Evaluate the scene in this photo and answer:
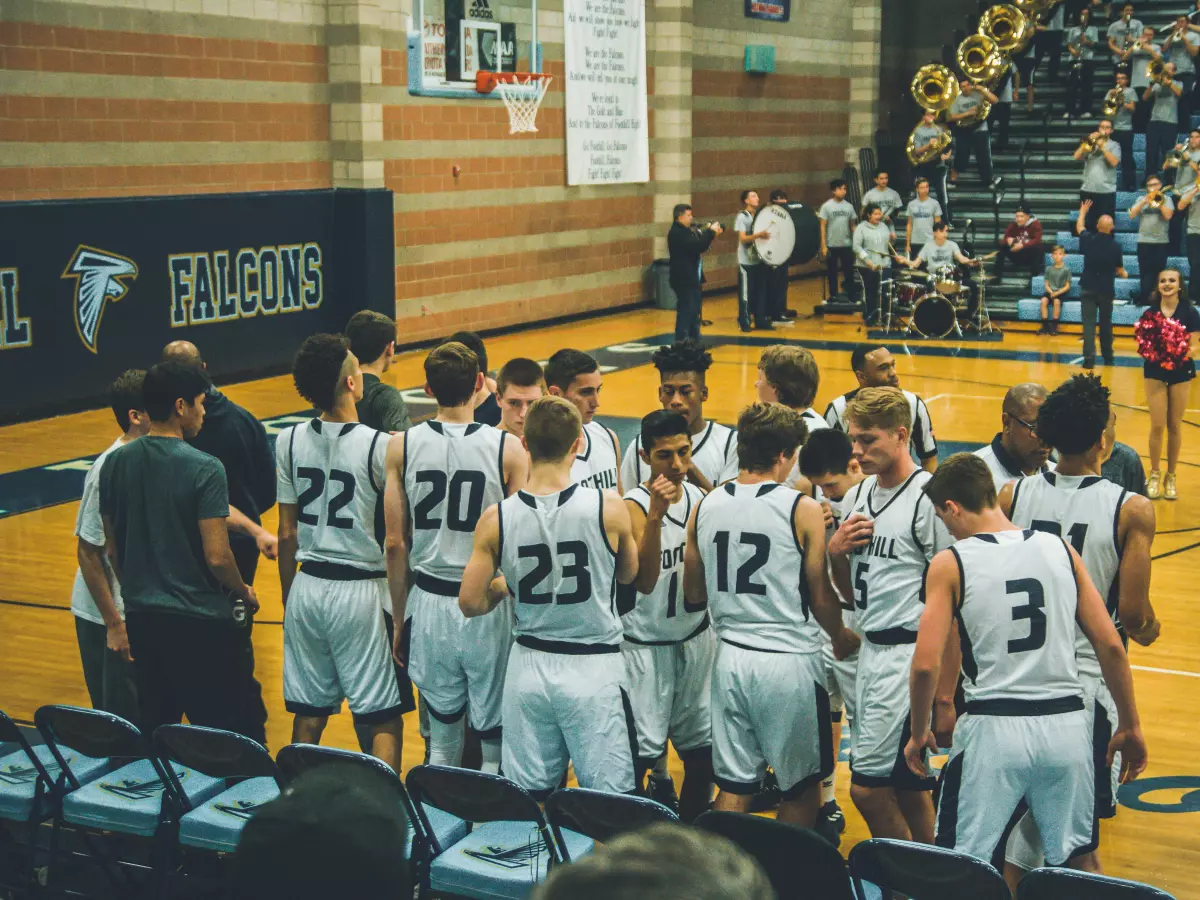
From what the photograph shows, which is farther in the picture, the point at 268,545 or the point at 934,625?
the point at 268,545

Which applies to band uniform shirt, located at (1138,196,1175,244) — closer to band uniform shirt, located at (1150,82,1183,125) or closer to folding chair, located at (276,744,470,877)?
band uniform shirt, located at (1150,82,1183,125)

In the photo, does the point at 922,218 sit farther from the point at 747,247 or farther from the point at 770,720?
the point at 770,720

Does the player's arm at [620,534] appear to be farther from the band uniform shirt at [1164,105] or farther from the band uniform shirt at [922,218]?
the band uniform shirt at [1164,105]

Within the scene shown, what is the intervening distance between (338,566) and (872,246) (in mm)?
16582

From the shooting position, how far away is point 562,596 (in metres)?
4.84

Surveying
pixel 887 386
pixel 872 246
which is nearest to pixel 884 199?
pixel 872 246

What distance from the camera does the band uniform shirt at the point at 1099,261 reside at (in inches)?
667

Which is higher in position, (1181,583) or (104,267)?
(104,267)

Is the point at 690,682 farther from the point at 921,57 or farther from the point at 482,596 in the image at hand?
the point at 921,57

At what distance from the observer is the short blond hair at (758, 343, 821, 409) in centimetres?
614

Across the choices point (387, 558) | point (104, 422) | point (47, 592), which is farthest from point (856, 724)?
point (104, 422)

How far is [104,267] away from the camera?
14.8m

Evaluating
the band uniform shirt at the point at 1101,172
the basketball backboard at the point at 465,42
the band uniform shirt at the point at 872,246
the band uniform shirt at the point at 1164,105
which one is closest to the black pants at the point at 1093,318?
the band uniform shirt at the point at 872,246

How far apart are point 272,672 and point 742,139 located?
2004 centimetres
